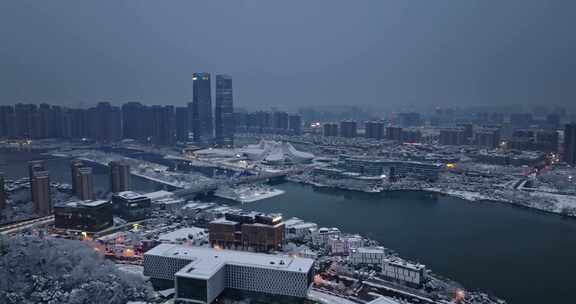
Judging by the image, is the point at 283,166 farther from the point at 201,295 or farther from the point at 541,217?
the point at 201,295

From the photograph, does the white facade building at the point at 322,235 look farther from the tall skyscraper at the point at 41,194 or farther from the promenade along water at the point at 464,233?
the tall skyscraper at the point at 41,194

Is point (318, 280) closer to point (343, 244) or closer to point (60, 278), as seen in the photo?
point (343, 244)

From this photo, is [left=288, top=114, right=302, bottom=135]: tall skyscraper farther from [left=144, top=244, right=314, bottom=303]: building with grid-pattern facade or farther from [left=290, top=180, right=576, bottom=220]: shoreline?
[left=144, top=244, right=314, bottom=303]: building with grid-pattern facade

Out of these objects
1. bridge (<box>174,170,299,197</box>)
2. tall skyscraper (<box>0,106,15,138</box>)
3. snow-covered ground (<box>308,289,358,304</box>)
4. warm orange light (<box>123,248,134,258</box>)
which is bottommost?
snow-covered ground (<box>308,289,358,304</box>)

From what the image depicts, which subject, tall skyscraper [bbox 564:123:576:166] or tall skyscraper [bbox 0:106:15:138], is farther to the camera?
tall skyscraper [bbox 0:106:15:138]

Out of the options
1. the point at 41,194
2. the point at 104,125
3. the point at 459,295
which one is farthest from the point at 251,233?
the point at 104,125

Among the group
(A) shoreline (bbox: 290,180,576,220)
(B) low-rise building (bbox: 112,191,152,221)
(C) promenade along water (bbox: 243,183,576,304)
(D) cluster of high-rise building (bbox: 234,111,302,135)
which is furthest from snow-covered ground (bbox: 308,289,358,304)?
(D) cluster of high-rise building (bbox: 234,111,302,135)

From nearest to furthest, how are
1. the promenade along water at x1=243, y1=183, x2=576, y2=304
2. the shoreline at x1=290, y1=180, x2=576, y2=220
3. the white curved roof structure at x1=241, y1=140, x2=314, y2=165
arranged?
the promenade along water at x1=243, y1=183, x2=576, y2=304, the shoreline at x1=290, y1=180, x2=576, y2=220, the white curved roof structure at x1=241, y1=140, x2=314, y2=165

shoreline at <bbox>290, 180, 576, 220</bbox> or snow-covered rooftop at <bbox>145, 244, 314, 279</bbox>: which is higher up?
snow-covered rooftop at <bbox>145, 244, 314, 279</bbox>
